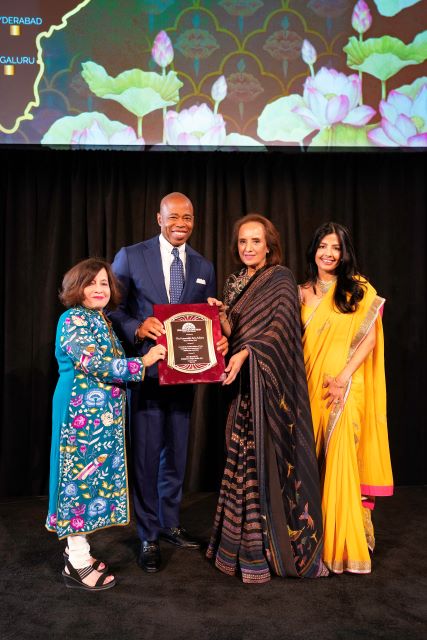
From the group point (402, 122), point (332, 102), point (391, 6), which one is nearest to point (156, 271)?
point (332, 102)

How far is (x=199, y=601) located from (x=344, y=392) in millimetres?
997

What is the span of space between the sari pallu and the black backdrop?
1214 mm

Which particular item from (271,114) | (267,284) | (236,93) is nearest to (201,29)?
(236,93)

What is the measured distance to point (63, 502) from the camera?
2242 millimetres

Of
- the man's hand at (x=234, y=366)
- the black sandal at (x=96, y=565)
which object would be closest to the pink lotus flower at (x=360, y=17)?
the man's hand at (x=234, y=366)

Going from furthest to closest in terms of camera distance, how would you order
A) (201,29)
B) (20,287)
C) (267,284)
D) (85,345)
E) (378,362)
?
1. (20,287)
2. (201,29)
3. (378,362)
4. (267,284)
5. (85,345)

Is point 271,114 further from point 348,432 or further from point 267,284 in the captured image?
point 348,432

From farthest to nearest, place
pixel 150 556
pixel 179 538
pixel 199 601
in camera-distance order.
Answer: pixel 179 538
pixel 150 556
pixel 199 601

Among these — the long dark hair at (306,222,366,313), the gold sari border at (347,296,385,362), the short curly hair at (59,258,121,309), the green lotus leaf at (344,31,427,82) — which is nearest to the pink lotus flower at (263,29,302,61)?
the green lotus leaf at (344,31,427,82)

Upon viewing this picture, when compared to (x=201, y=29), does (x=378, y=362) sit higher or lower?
lower

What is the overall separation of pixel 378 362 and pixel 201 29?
2.04 metres

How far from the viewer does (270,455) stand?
7.84 feet

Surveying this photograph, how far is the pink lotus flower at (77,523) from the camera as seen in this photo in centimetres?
224

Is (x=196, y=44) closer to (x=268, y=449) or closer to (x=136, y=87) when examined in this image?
(x=136, y=87)
